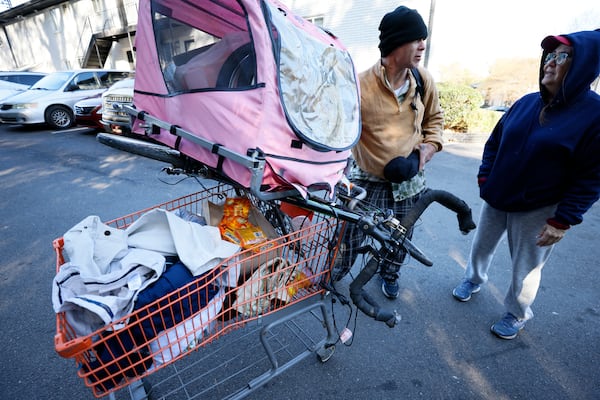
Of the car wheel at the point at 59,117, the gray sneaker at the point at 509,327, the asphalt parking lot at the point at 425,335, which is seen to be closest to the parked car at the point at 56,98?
the car wheel at the point at 59,117

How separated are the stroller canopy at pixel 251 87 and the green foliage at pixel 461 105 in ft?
26.3

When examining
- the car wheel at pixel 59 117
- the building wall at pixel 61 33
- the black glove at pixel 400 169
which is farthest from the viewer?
the building wall at pixel 61 33

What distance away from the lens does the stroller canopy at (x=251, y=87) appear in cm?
129

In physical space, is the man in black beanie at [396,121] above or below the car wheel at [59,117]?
above

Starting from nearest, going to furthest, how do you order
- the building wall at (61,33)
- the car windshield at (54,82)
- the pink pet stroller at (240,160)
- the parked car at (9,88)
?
the pink pet stroller at (240,160) → the car windshield at (54,82) → the parked car at (9,88) → the building wall at (61,33)

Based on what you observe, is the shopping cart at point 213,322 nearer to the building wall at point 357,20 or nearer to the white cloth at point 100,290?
the white cloth at point 100,290

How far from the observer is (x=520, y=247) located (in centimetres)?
213

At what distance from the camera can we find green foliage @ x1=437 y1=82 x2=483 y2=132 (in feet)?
27.6

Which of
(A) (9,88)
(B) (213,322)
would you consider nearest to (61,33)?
(A) (9,88)

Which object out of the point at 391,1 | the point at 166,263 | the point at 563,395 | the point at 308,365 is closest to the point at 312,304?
the point at 308,365

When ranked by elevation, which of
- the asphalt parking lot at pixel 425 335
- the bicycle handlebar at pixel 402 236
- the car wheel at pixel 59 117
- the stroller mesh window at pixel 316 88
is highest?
the stroller mesh window at pixel 316 88

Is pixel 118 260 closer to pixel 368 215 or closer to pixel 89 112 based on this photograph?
pixel 368 215

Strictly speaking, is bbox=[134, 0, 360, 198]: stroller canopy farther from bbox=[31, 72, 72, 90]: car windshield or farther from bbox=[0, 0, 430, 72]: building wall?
bbox=[31, 72, 72, 90]: car windshield

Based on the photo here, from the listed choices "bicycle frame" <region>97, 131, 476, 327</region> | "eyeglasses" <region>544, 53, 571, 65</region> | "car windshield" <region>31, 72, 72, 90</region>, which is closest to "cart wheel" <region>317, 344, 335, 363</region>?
"bicycle frame" <region>97, 131, 476, 327</region>
